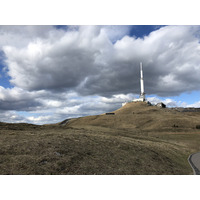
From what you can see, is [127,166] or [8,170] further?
[127,166]

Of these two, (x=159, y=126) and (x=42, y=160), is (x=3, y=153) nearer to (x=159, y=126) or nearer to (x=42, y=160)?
(x=42, y=160)

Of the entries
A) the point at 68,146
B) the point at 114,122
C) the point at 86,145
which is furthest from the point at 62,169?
the point at 114,122

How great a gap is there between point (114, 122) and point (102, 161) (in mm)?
91394

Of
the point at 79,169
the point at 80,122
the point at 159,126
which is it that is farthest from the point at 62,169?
the point at 80,122

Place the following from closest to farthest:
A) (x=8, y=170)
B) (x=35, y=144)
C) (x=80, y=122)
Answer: (x=8, y=170) < (x=35, y=144) < (x=80, y=122)

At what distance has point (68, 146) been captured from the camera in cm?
2069

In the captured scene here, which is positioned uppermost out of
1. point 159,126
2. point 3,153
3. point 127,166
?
point 159,126

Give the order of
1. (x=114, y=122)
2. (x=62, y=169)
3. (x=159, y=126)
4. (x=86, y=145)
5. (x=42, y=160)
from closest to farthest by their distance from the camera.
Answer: (x=62, y=169) → (x=42, y=160) → (x=86, y=145) → (x=159, y=126) → (x=114, y=122)

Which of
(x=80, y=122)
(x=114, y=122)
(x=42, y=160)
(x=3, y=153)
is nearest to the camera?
(x=42, y=160)

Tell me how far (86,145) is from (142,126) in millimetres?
80892

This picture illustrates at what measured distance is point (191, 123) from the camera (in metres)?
96.5

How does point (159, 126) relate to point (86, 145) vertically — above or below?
above

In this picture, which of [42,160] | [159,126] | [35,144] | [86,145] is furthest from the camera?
[159,126]

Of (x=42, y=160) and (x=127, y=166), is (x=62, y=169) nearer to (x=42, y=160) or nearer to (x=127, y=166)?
(x=42, y=160)
